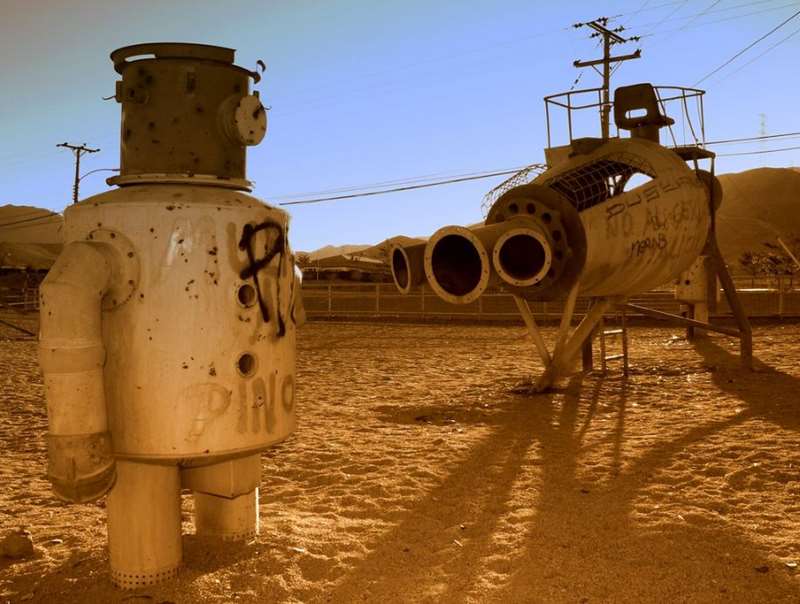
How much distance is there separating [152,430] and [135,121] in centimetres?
153

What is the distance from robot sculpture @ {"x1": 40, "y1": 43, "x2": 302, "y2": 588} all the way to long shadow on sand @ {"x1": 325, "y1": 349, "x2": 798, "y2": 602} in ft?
3.27

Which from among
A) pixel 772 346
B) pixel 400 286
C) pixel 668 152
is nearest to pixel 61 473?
pixel 400 286

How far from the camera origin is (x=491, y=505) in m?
5.19

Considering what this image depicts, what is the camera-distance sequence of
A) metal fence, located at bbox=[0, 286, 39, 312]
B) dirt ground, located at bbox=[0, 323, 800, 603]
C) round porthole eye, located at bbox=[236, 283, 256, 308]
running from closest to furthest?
1. round porthole eye, located at bbox=[236, 283, 256, 308]
2. dirt ground, located at bbox=[0, 323, 800, 603]
3. metal fence, located at bbox=[0, 286, 39, 312]

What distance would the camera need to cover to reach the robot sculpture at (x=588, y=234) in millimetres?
6996

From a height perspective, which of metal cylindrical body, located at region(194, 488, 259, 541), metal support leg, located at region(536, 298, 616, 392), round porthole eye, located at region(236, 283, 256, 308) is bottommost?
metal cylindrical body, located at region(194, 488, 259, 541)

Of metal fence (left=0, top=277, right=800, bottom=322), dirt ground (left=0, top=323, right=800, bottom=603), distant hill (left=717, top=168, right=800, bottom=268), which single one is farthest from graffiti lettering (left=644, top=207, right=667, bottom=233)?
distant hill (left=717, top=168, right=800, bottom=268)

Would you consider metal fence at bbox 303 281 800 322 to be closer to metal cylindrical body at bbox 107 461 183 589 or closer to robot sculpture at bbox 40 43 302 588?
robot sculpture at bbox 40 43 302 588

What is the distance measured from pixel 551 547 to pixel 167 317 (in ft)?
8.18

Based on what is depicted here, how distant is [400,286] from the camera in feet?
23.4

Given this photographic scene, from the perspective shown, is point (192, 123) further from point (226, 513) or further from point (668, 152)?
point (668, 152)

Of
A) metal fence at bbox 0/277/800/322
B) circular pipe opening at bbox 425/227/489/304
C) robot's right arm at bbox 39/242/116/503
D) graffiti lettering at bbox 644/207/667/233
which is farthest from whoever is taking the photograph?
metal fence at bbox 0/277/800/322

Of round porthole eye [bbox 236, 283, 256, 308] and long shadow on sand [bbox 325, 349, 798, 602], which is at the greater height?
round porthole eye [bbox 236, 283, 256, 308]

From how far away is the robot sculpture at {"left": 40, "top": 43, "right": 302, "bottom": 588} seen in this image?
10.8 ft
